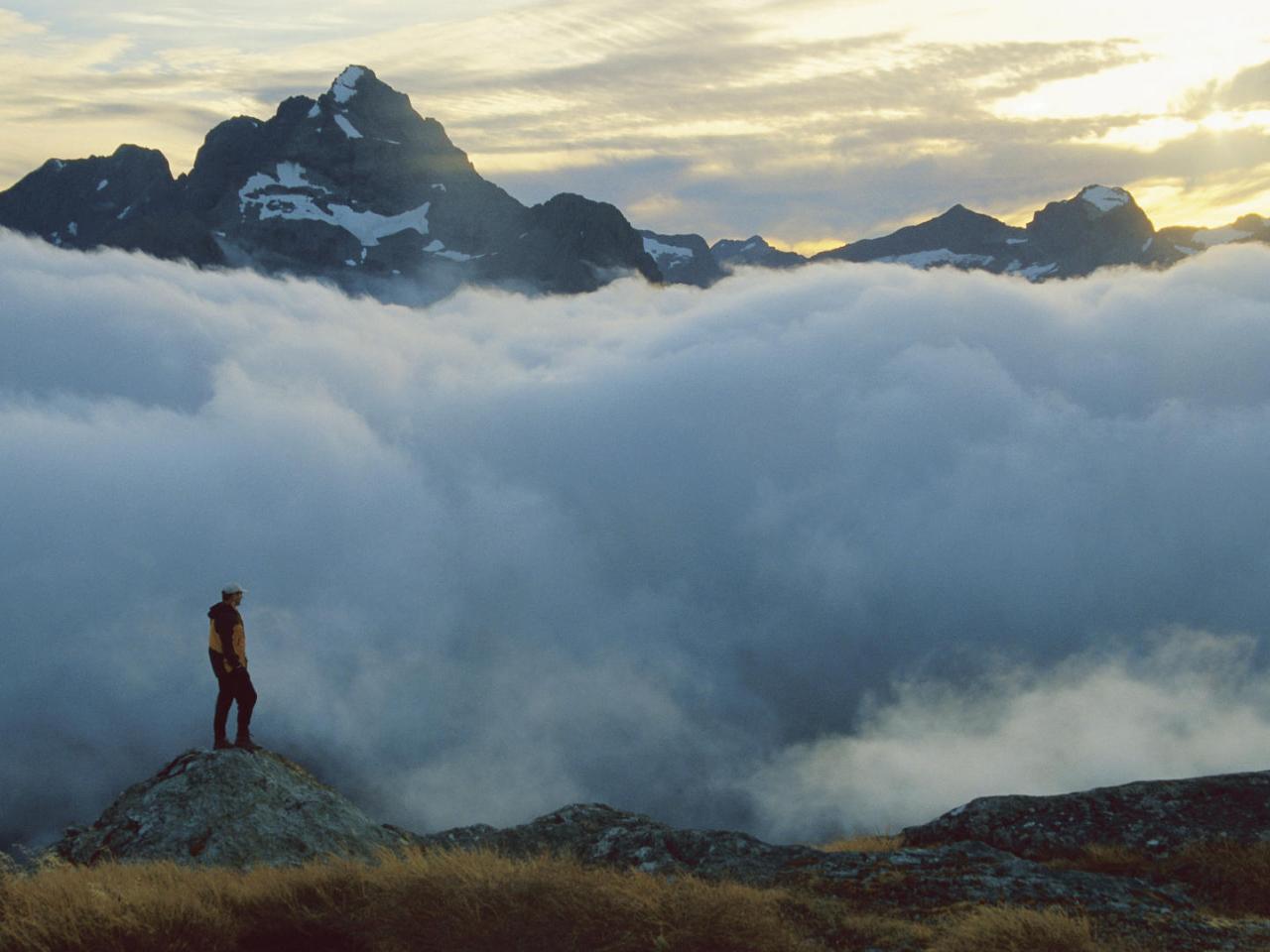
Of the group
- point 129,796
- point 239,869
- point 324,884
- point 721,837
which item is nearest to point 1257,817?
point 721,837

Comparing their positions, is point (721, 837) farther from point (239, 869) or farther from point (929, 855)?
point (239, 869)

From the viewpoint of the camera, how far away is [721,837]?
14.2 metres

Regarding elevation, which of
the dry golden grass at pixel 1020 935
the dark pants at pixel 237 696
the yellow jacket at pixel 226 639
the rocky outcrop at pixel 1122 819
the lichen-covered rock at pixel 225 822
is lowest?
the dry golden grass at pixel 1020 935

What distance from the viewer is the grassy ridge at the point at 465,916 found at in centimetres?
905

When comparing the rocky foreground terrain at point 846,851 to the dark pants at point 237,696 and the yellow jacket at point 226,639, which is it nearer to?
the dark pants at point 237,696

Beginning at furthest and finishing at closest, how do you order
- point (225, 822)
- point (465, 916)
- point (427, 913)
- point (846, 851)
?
1. point (846, 851)
2. point (225, 822)
3. point (427, 913)
4. point (465, 916)

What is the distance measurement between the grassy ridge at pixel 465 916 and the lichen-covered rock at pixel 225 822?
3.23 meters

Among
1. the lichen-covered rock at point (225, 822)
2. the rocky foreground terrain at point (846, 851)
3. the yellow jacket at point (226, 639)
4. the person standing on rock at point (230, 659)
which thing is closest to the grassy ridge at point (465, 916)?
the rocky foreground terrain at point (846, 851)

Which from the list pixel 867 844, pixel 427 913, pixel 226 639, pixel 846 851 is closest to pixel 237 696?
pixel 226 639

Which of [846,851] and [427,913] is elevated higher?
[427,913]

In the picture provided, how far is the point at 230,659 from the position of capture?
53.6ft

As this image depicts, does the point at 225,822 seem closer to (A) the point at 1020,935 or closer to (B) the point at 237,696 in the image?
(B) the point at 237,696

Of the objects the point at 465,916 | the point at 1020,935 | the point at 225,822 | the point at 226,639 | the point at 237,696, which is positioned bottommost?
the point at 1020,935

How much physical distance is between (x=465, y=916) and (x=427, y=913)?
470mm
